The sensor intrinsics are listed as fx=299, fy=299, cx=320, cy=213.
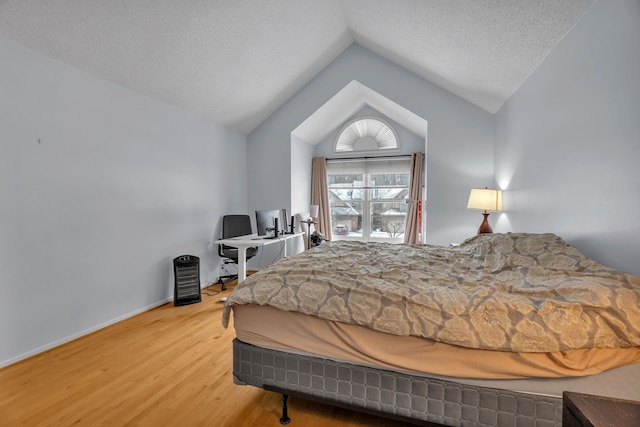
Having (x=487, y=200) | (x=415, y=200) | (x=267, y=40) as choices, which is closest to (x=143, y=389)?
(x=267, y=40)

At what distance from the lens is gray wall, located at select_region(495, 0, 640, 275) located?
5.21 feet

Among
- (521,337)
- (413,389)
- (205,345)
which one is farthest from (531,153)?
(205,345)

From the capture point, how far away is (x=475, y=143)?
13.5 ft

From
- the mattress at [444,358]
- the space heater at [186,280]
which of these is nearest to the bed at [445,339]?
the mattress at [444,358]

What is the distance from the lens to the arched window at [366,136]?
18.1 feet

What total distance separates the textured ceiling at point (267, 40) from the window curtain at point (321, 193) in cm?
161

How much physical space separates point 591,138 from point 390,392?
1977 mm

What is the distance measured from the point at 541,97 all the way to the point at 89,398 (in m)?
3.97

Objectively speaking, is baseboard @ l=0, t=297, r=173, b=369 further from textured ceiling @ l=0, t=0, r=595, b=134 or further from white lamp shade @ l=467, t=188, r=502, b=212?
white lamp shade @ l=467, t=188, r=502, b=212

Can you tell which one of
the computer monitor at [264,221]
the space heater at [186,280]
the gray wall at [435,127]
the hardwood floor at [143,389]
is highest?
the gray wall at [435,127]

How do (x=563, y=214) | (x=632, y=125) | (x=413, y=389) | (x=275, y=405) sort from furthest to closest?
1. (x=563, y=214)
2. (x=275, y=405)
3. (x=632, y=125)
4. (x=413, y=389)

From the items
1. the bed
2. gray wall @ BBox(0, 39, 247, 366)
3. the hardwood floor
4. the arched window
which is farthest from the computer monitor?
the arched window

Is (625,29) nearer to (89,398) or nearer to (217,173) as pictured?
(89,398)

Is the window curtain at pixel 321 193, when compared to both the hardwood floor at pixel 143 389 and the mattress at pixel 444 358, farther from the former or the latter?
the mattress at pixel 444 358
